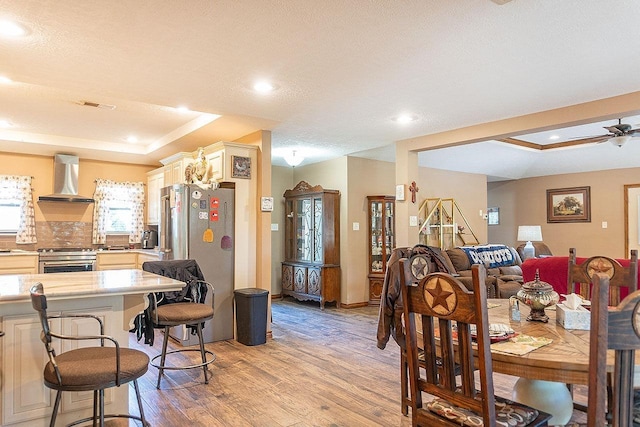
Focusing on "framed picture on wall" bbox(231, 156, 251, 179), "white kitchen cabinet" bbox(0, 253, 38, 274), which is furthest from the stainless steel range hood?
"framed picture on wall" bbox(231, 156, 251, 179)

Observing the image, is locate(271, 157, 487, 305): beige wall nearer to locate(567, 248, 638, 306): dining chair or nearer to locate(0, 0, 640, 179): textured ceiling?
locate(0, 0, 640, 179): textured ceiling

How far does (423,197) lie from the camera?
7.63m

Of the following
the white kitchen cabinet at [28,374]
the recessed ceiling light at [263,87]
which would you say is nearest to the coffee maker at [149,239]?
the recessed ceiling light at [263,87]

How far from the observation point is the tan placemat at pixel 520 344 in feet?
5.19

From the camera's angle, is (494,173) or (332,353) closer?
(332,353)

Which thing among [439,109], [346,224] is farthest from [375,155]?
[439,109]

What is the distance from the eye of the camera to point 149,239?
21.4 feet

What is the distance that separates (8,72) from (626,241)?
30.9 feet

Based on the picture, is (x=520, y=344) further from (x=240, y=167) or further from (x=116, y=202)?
(x=116, y=202)

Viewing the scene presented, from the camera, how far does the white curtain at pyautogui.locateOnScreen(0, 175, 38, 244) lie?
5793mm

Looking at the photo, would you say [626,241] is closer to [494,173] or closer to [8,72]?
[494,173]

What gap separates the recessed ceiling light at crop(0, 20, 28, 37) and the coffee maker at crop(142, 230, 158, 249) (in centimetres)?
441

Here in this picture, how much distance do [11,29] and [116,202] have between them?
15.2 ft

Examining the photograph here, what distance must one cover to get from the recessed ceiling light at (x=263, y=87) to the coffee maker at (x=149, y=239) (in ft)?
13.2
